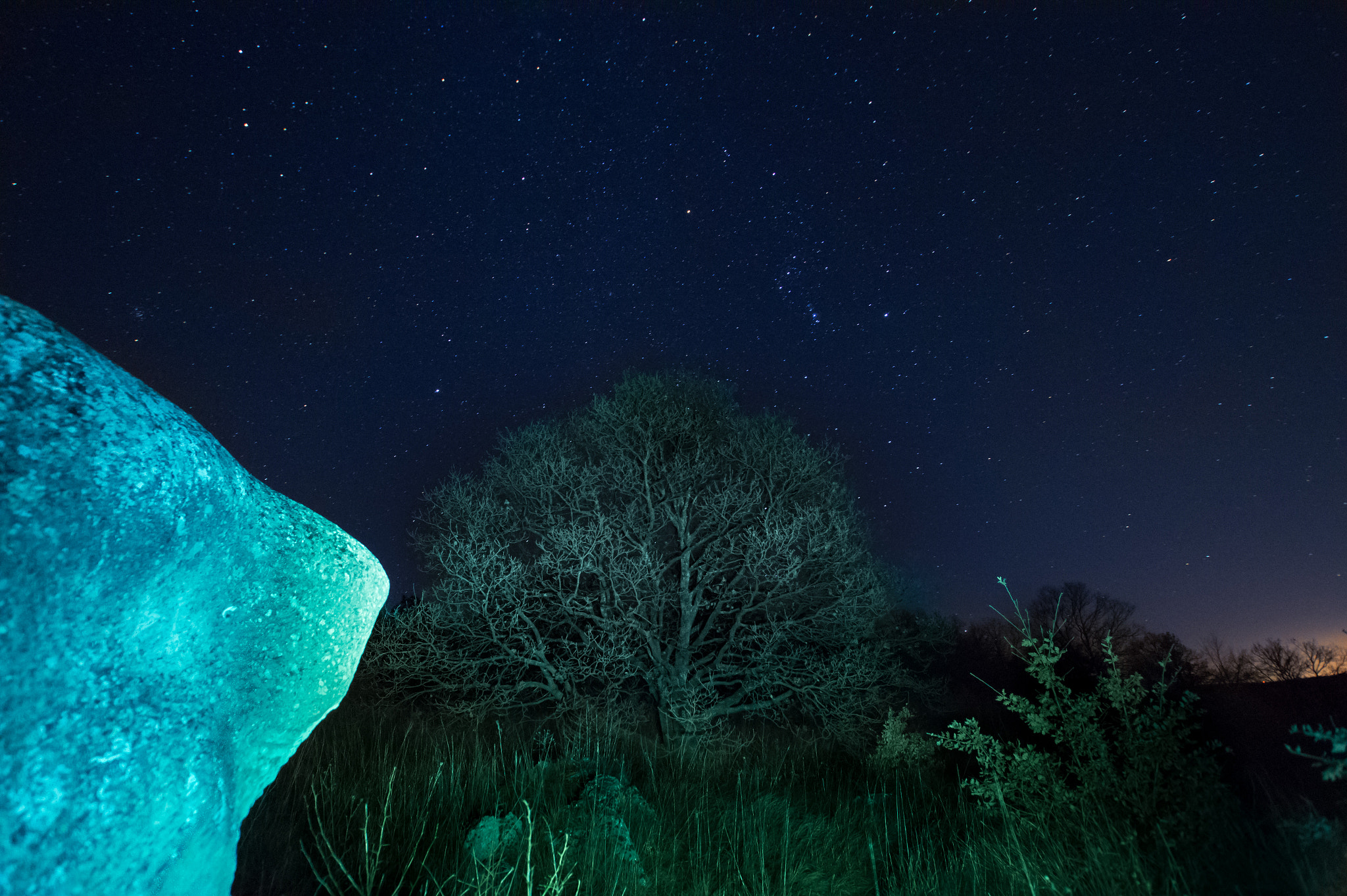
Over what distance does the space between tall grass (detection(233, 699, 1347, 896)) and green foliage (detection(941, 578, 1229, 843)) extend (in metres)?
0.14

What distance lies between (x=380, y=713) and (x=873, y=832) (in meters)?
7.00

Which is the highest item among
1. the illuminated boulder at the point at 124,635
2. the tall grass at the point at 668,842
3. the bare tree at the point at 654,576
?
the bare tree at the point at 654,576

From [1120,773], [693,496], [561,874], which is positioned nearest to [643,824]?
[561,874]

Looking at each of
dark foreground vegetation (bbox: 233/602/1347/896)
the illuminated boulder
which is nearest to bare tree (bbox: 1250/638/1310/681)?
dark foreground vegetation (bbox: 233/602/1347/896)

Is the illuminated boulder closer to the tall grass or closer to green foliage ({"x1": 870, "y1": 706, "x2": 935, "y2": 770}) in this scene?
the tall grass

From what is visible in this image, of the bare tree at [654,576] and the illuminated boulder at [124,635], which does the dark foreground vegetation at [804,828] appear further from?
the bare tree at [654,576]

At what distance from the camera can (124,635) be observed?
192 cm

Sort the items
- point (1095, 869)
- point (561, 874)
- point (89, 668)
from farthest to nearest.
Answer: point (561, 874), point (1095, 869), point (89, 668)

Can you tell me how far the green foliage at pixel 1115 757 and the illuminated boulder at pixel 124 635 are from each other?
3605 millimetres

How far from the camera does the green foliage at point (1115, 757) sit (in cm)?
297

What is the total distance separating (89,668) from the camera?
5.90 ft

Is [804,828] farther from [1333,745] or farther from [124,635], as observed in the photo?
[124,635]

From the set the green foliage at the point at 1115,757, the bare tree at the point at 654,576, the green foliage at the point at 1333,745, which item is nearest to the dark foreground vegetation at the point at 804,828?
the green foliage at the point at 1115,757

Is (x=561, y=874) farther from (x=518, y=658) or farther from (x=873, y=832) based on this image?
(x=518, y=658)
